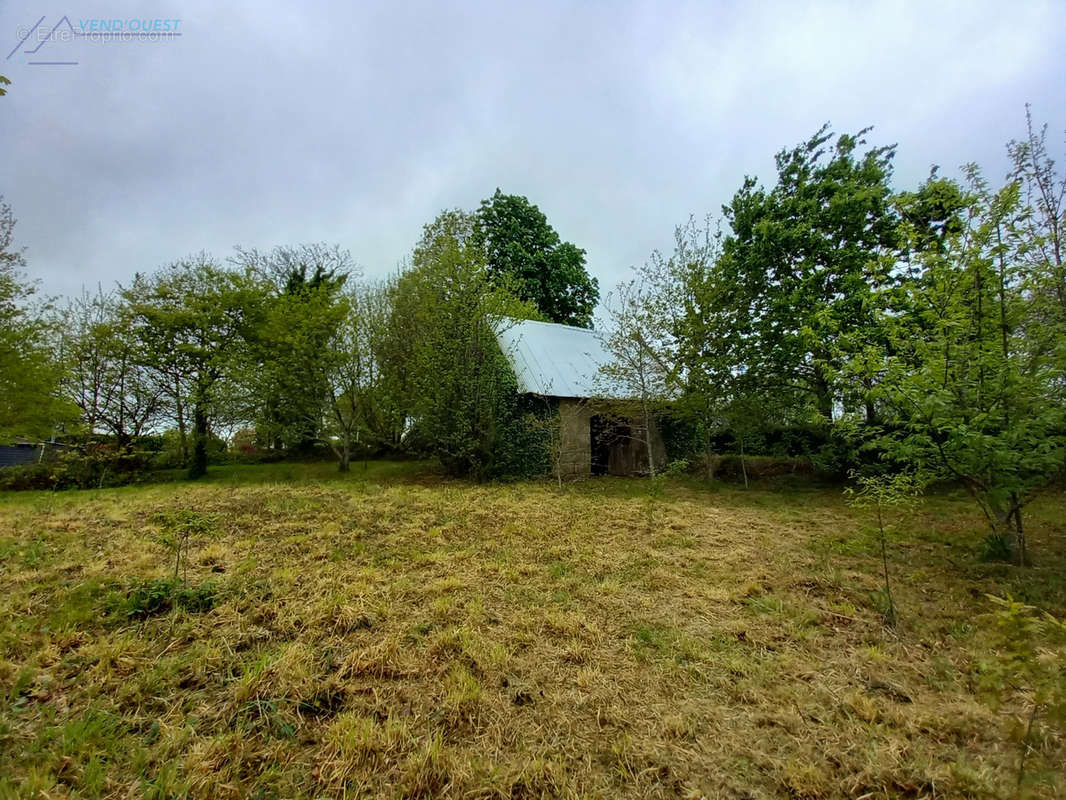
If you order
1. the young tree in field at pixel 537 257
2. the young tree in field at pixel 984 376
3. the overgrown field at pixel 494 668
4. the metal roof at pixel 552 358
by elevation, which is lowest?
the overgrown field at pixel 494 668

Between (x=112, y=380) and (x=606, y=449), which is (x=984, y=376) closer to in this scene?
(x=606, y=449)

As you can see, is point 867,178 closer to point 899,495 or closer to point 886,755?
point 899,495

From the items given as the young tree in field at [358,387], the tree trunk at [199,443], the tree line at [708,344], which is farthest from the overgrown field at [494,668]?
the tree trunk at [199,443]

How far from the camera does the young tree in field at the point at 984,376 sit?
13.4 ft

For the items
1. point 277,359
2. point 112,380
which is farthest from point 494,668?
point 112,380

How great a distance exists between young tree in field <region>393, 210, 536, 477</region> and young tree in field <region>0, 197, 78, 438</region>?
973cm

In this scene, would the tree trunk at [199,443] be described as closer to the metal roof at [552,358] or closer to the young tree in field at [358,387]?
the young tree in field at [358,387]

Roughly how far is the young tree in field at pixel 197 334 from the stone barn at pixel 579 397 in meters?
8.85

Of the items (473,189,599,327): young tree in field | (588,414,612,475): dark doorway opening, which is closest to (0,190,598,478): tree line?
(588,414,612,475): dark doorway opening

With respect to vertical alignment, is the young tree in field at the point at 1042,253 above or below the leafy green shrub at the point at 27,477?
above

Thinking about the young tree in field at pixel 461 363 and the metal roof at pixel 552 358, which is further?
the metal roof at pixel 552 358

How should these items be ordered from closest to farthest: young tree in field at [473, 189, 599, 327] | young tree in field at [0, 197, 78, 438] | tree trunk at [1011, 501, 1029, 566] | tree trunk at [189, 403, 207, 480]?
tree trunk at [1011, 501, 1029, 566]
young tree in field at [0, 197, 78, 438]
tree trunk at [189, 403, 207, 480]
young tree in field at [473, 189, 599, 327]

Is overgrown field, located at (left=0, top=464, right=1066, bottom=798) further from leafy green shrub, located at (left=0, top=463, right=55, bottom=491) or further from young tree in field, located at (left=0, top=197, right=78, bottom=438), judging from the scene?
leafy green shrub, located at (left=0, top=463, right=55, bottom=491)

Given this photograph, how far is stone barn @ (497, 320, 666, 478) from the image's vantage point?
12375mm
